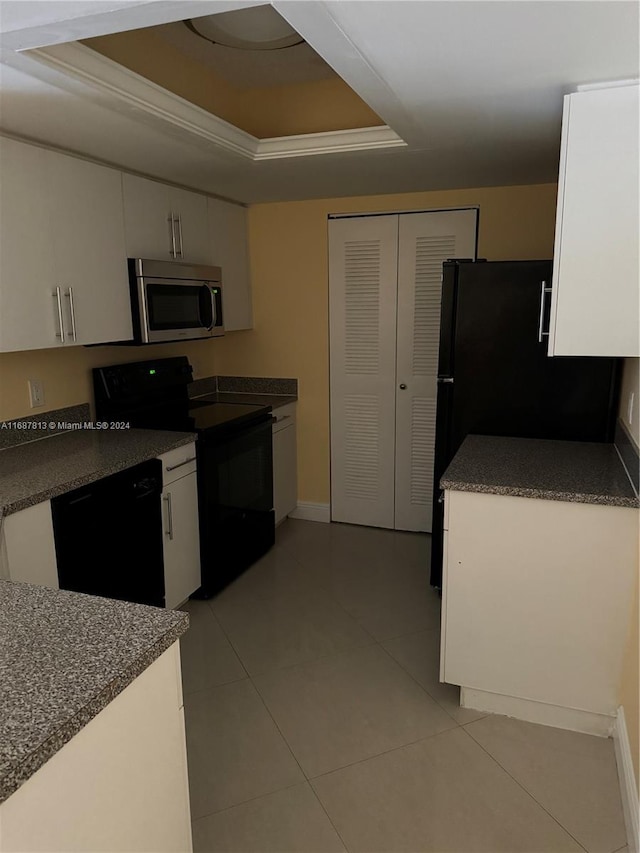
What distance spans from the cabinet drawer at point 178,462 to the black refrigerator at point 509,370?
47.7 inches

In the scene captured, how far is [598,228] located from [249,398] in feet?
8.54

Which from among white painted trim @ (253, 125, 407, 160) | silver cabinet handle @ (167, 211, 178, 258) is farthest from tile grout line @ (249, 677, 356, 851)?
white painted trim @ (253, 125, 407, 160)

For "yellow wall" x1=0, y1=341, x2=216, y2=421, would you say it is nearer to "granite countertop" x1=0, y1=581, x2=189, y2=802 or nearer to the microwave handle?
the microwave handle

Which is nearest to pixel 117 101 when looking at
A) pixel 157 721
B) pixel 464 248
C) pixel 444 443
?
pixel 157 721

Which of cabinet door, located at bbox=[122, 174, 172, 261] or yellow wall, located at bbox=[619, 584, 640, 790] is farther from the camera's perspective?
cabinet door, located at bbox=[122, 174, 172, 261]

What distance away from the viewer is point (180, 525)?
289 cm

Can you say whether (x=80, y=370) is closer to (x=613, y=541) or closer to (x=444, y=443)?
(x=444, y=443)

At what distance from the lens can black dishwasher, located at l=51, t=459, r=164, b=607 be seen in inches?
87.4

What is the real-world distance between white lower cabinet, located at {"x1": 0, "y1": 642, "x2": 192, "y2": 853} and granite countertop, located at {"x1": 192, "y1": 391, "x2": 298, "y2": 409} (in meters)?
2.63

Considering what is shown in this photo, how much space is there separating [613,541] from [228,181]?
2.45 metres

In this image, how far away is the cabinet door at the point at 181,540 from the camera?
280cm

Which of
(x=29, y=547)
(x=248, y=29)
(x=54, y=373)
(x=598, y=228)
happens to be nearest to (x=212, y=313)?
(x=54, y=373)

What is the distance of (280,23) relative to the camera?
2.52 metres

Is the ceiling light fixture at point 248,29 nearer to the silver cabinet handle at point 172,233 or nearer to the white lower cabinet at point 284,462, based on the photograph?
the silver cabinet handle at point 172,233
